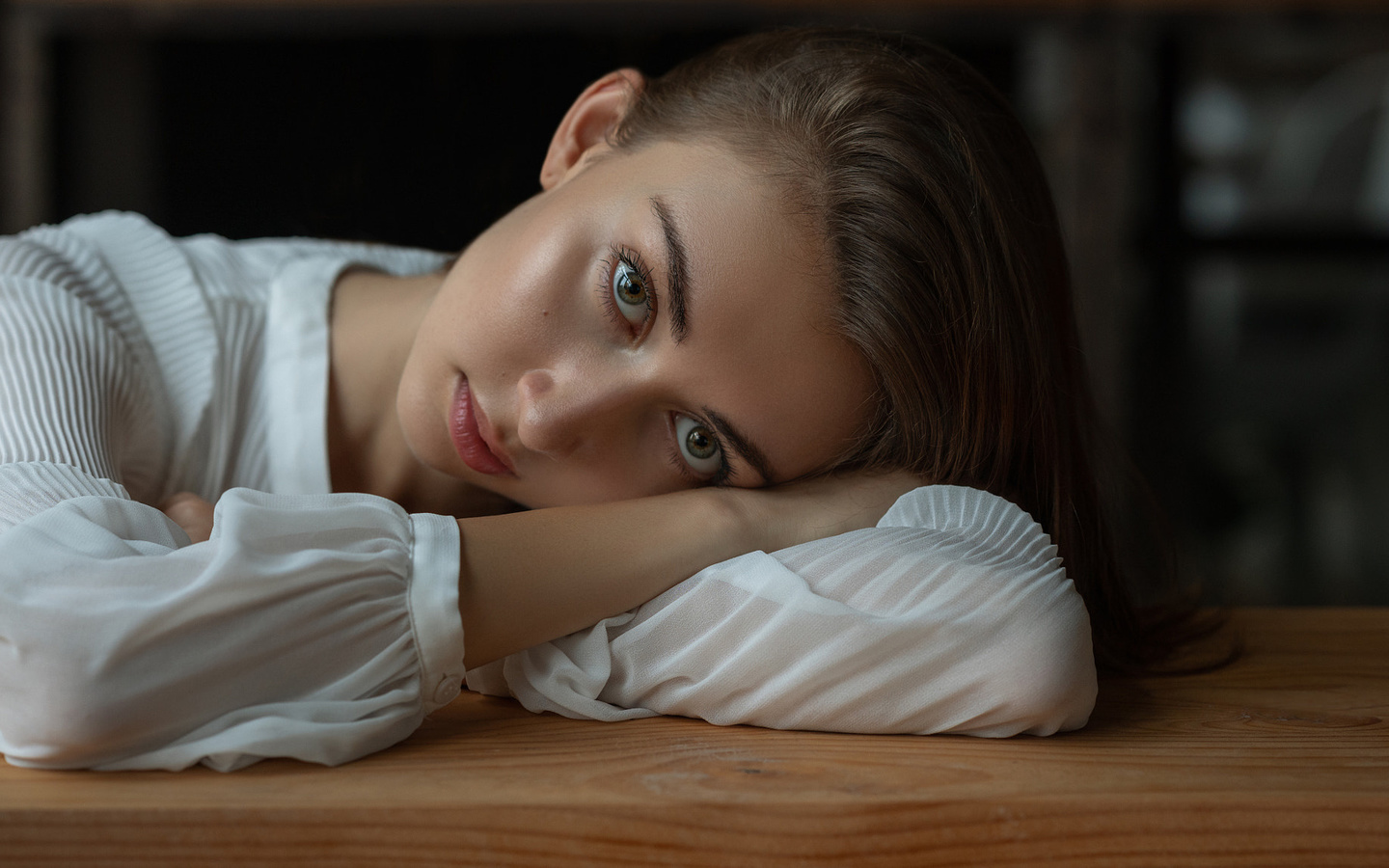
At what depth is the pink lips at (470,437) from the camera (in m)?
0.82

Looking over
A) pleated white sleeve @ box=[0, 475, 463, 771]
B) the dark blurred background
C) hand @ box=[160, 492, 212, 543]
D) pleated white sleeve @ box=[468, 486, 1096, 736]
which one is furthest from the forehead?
the dark blurred background

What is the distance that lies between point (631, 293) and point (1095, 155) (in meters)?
1.57

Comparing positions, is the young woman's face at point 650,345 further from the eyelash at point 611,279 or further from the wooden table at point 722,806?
the wooden table at point 722,806

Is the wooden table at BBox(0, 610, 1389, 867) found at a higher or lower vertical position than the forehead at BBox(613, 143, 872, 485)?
lower

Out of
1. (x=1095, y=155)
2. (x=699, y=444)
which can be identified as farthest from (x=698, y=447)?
(x=1095, y=155)

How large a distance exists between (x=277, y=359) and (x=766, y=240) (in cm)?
44

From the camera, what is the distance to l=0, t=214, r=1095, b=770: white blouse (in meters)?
0.52

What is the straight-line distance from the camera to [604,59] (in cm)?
196

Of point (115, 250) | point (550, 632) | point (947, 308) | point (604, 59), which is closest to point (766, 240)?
point (947, 308)

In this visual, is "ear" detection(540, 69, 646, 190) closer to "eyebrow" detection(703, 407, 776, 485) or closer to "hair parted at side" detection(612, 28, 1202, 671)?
"hair parted at side" detection(612, 28, 1202, 671)

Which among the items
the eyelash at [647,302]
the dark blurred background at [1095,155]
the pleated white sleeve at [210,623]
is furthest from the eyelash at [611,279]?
the dark blurred background at [1095,155]

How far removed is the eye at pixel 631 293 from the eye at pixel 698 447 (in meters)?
0.08

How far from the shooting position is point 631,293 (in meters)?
0.75

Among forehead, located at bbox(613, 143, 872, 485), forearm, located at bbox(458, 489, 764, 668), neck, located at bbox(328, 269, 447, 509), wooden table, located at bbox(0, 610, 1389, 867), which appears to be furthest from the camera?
neck, located at bbox(328, 269, 447, 509)
